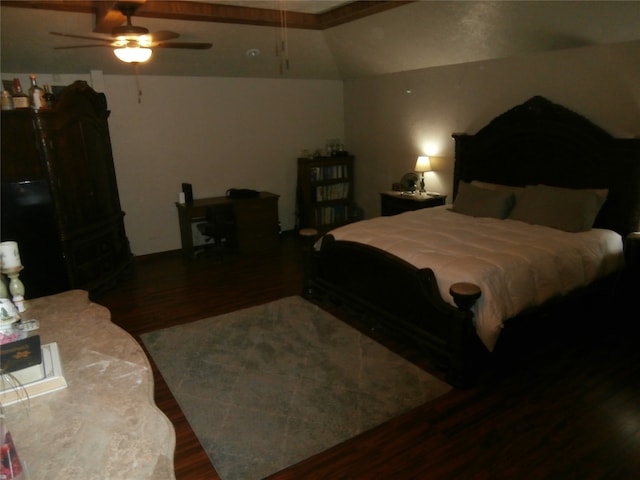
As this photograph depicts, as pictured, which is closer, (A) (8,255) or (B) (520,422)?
(A) (8,255)

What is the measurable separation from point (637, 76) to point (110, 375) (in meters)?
4.17

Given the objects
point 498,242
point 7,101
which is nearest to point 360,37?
point 498,242

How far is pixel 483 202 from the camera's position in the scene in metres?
4.21

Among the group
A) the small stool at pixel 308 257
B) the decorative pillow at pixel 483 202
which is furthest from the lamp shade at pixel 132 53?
the decorative pillow at pixel 483 202

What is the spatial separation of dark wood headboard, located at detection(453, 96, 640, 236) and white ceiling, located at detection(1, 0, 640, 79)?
0.66 metres

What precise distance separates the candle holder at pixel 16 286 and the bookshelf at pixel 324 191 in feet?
15.0

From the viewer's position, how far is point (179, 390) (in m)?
2.80

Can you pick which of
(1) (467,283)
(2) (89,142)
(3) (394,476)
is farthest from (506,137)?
(2) (89,142)

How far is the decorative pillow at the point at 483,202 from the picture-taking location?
411 cm

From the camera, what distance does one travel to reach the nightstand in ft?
16.6

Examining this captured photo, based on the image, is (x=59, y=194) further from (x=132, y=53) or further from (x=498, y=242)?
(x=498, y=242)

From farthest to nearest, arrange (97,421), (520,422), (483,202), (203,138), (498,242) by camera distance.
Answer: (203,138)
(483,202)
(498,242)
(520,422)
(97,421)

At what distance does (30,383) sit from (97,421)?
0.29 metres

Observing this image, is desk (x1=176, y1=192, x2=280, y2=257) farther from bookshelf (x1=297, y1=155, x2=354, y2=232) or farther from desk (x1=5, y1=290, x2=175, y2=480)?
desk (x1=5, y1=290, x2=175, y2=480)
